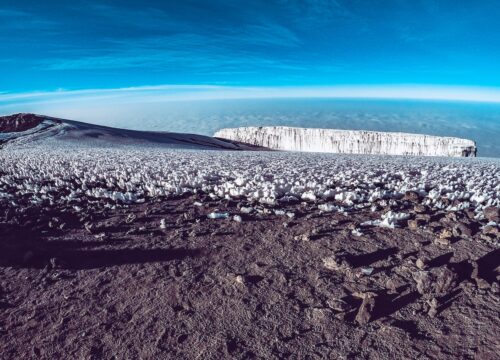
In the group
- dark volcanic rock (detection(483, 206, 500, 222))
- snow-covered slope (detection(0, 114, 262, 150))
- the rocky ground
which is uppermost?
snow-covered slope (detection(0, 114, 262, 150))

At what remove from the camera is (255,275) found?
4.32 metres

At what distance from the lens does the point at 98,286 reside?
423 cm

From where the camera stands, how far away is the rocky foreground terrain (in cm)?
323

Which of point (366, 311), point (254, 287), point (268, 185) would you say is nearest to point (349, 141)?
point (268, 185)

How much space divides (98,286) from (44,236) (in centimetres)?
220

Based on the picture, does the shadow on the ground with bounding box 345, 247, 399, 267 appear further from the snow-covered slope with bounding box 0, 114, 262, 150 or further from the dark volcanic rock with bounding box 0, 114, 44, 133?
the dark volcanic rock with bounding box 0, 114, 44, 133

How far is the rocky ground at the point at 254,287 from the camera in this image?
3.21 m

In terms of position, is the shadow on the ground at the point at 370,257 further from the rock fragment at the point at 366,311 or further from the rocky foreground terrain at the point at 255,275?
the rock fragment at the point at 366,311

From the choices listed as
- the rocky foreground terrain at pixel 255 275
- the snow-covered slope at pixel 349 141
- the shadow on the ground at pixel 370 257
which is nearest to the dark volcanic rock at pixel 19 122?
the snow-covered slope at pixel 349 141

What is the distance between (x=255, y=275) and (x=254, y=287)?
0.26 metres

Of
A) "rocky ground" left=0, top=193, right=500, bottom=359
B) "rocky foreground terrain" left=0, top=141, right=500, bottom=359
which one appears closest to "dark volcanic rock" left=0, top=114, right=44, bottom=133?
"rocky foreground terrain" left=0, top=141, right=500, bottom=359

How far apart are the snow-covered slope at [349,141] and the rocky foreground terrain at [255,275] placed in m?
46.6

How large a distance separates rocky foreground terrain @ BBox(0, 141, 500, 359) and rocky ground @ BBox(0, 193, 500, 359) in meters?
0.02

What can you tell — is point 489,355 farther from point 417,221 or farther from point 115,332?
point 115,332
